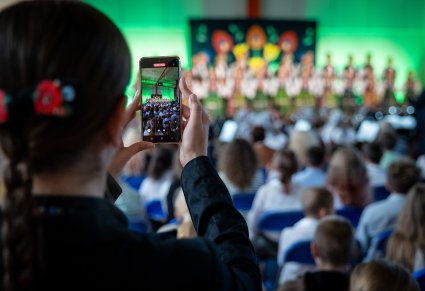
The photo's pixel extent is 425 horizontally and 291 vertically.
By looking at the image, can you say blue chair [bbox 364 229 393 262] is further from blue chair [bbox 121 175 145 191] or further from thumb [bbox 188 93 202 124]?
blue chair [bbox 121 175 145 191]

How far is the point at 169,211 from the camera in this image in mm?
3598

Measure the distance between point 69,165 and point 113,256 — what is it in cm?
13

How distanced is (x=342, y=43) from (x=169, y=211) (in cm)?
1076

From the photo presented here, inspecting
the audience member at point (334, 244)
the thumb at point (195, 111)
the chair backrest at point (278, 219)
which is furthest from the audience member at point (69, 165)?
the chair backrest at point (278, 219)

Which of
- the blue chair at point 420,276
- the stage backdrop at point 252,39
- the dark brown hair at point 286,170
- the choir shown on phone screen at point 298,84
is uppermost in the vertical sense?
the stage backdrop at point 252,39

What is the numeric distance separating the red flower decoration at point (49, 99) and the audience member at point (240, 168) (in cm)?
320

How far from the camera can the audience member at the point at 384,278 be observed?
1.53 metres

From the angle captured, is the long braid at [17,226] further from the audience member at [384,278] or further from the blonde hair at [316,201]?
the blonde hair at [316,201]

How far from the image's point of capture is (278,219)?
3.04 metres

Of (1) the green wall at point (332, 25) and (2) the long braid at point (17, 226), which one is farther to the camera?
(1) the green wall at point (332, 25)

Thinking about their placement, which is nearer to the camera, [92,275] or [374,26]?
[92,275]

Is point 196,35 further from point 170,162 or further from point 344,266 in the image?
point 344,266

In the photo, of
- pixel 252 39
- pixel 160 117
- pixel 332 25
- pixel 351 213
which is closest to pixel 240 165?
pixel 351 213

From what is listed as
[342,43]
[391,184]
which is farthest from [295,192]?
[342,43]
